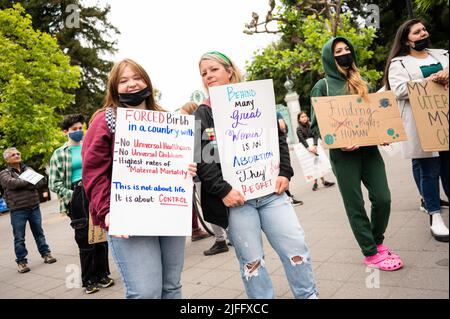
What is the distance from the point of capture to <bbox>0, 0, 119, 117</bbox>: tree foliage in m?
24.6

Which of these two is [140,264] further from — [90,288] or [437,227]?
[437,227]

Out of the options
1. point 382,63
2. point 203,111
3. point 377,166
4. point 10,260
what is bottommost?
point 10,260

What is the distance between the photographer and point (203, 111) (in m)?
2.41

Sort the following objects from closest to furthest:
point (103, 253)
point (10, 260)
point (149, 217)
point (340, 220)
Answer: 1. point (149, 217)
2. point (103, 253)
3. point (340, 220)
4. point (10, 260)

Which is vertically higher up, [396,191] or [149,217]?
[149,217]

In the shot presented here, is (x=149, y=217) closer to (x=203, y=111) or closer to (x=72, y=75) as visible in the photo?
(x=203, y=111)

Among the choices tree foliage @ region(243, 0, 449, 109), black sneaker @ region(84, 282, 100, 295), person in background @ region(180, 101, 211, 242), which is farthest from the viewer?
tree foliage @ region(243, 0, 449, 109)

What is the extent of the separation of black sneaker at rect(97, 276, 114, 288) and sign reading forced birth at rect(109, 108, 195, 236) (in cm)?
250

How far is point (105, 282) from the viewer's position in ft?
13.8

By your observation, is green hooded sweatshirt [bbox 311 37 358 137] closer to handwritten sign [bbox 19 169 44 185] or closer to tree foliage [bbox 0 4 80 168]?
handwritten sign [bbox 19 169 44 185]

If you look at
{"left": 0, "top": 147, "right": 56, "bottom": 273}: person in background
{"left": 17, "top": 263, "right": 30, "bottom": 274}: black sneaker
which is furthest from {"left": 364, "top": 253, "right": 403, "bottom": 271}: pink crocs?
{"left": 17, "top": 263, "right": 30, "bottom": 274}: black sneaker
